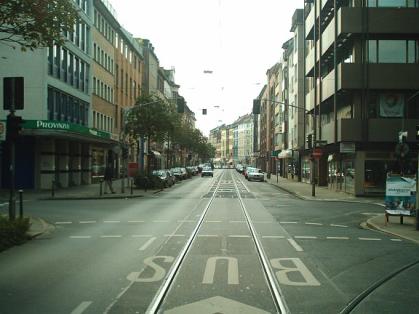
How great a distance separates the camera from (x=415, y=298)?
322 inches

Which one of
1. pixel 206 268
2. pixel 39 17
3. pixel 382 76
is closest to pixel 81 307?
pixel 206 268

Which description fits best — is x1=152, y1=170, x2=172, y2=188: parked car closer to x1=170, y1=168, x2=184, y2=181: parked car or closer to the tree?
x1=170, y1=168, x2=184, y2=181: parked car

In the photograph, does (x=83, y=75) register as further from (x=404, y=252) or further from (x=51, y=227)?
(x=404, y=252)

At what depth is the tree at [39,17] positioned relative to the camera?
1127 centimetres

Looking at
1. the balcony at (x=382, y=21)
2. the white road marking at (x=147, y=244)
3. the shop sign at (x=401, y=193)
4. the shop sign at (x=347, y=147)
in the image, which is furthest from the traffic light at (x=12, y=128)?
the balcony at (x=382, y=21)

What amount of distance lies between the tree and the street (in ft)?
14.5

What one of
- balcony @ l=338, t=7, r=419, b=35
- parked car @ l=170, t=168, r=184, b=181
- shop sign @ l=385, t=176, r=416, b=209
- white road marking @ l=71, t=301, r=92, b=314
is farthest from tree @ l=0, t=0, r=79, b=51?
parked car @ l=170, t=168, r=184, b=181

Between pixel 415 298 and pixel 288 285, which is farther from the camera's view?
pixel 288 285

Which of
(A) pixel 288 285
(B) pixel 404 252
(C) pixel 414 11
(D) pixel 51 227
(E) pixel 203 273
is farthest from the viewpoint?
(C) pixel 414 11

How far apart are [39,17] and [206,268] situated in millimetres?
5739

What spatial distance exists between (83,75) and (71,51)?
4.39 meters

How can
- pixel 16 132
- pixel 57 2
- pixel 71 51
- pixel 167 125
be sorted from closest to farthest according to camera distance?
pixel 57 2, pixel 16 132, pixel 71 51, pixel 167 125

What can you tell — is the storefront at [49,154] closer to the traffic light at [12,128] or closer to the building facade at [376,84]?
the building facade at [376,84]

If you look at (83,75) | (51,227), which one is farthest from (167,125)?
(51,227)
